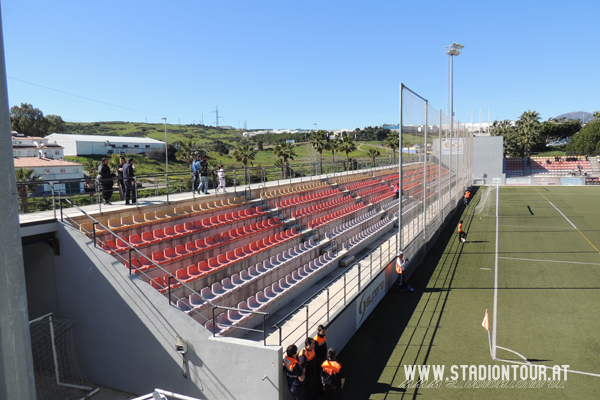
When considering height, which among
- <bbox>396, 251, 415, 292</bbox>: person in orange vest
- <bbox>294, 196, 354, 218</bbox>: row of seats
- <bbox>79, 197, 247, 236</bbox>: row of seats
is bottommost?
<bbox>396, 251, 415, 292</bbox>: person in orange vest

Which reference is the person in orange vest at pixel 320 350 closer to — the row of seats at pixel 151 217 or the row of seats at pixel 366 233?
the row of seats at pixel 151 217

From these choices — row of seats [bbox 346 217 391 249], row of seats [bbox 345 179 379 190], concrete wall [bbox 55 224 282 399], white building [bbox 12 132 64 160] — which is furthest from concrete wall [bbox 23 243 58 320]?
white building [bbox 12 132 64 160]

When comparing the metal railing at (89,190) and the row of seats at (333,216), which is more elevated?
the metal railing at (89,190)

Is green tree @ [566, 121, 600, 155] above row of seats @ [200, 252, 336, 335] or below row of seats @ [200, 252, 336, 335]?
above

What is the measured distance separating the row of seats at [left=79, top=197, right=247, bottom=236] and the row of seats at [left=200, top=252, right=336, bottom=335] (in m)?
2.50

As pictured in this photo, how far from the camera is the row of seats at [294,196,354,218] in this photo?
16109 mm

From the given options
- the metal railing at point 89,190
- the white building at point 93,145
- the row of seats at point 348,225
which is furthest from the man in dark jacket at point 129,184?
the white building at point 93,145

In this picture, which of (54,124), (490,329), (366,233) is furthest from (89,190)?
(54,124)

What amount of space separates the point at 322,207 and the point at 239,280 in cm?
835

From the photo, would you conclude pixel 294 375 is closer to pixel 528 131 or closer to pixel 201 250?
pixel 201 250

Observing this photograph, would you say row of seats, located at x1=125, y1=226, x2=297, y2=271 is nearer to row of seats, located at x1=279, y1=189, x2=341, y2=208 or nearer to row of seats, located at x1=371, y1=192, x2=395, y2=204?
row of seats, located at x1=279, y1=189, x2=341, y2=208

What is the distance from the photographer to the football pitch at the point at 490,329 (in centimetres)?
729

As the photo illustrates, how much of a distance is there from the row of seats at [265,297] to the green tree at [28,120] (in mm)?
79513

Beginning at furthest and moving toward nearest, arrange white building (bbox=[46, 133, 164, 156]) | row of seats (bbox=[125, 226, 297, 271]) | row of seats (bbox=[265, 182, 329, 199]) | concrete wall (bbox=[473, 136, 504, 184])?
white building (bbox=[46, 133, 164, 156])
concrete wall (bbox=[473, 136, 504, 184])
row of seats (bbox=[265, 182, 329, 199])
row of seats (bbox=[125, 226, 297, 271])
